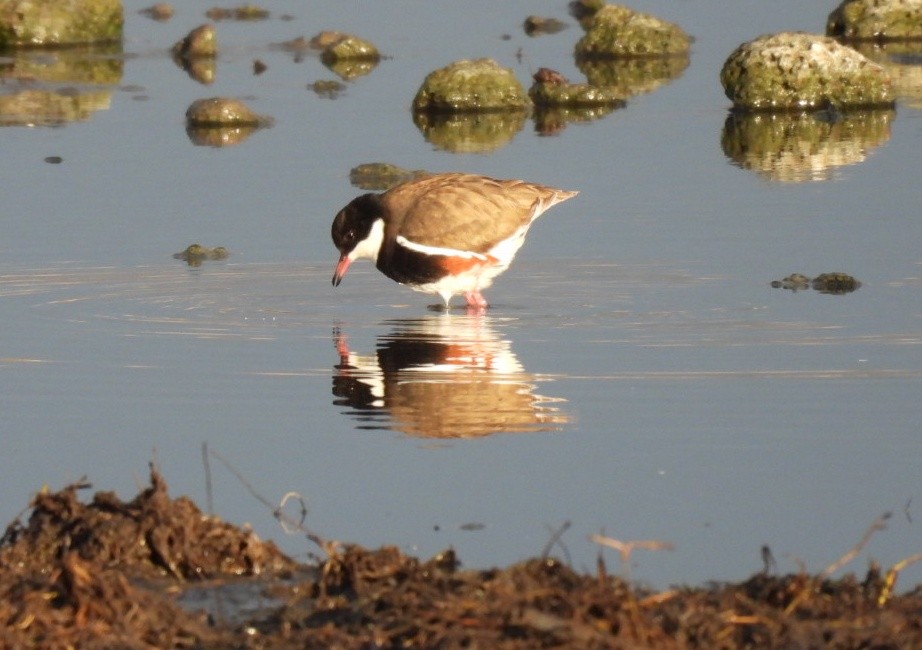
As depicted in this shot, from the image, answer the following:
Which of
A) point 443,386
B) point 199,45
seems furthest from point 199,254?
point 199,45

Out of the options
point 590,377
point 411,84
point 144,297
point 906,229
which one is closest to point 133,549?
point 590,377

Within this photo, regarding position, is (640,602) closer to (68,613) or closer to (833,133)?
(68,613)

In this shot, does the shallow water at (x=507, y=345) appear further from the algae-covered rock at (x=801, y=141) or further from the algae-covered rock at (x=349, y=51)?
the algae-covered rock at (x=349, y=51)

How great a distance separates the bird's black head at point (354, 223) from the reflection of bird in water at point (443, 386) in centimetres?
96

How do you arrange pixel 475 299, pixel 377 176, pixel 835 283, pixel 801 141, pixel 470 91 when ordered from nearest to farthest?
pixel 835 283 → pixel 475 299 → pixel 377 176 → pixel 801 141 → pixel 470 91

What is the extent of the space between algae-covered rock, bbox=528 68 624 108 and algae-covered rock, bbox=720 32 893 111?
1.20 m

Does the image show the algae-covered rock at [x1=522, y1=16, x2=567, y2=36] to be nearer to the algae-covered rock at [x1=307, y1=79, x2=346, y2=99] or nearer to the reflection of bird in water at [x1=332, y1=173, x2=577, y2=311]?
the algae-covered rock at [x1=307, y1=79, x2=346, y2=99]

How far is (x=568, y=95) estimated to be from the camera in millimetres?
20125

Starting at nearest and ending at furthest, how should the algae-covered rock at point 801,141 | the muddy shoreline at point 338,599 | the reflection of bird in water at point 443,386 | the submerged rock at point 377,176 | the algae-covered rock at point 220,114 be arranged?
the muddy shoreline at point 338,599 < the reflection of bird in water at point 443,386 < the submerged rock at point 377,176 < the algae-covered rock at point 801,141 < the algae-covered rock at point 220,114

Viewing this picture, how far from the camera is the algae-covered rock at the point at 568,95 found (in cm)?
2014

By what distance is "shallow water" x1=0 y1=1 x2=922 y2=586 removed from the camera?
26.0 ft

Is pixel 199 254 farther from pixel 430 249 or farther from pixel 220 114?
pixel 220 114

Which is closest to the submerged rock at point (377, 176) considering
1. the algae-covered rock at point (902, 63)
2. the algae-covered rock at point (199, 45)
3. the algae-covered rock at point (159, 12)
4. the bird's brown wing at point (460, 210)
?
the bird's brown wing at point (460, 210)

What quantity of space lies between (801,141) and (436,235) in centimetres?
649
